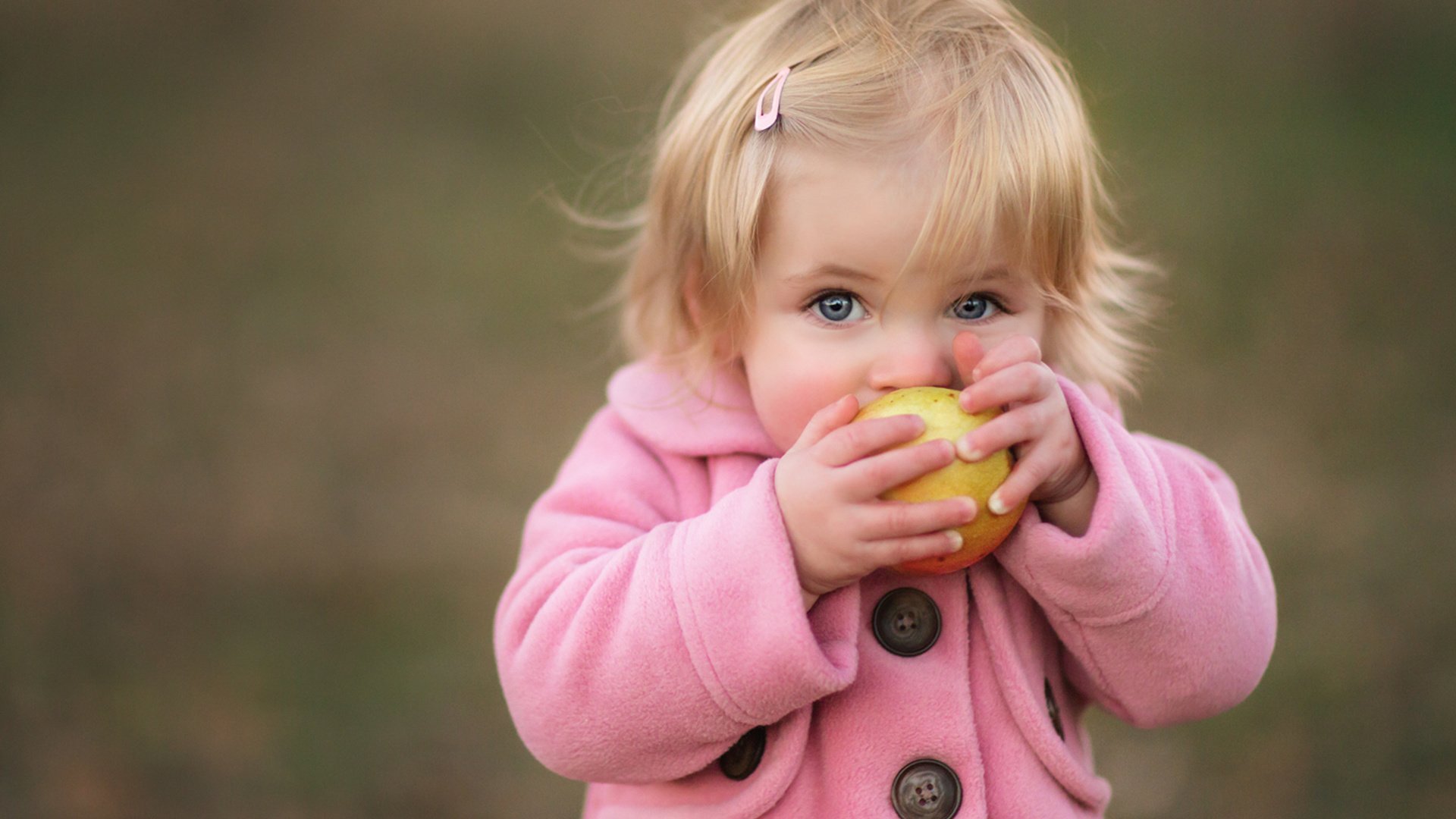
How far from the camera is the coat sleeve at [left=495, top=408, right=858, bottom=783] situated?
5.10 ft

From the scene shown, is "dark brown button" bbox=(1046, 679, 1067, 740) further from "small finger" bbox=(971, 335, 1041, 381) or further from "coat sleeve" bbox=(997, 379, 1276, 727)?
"small finger" bbox=(971, 335, 1041, 381)

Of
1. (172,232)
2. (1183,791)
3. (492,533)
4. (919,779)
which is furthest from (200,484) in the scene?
(919,779)

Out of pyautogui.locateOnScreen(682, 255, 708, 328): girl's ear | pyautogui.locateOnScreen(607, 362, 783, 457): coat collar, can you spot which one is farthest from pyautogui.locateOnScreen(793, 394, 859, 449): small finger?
pyautogui.locateOnScreen(682, 255, 708, 328): girl's ear

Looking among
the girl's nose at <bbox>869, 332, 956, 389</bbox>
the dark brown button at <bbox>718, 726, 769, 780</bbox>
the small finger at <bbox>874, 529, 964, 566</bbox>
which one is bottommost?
the dark brown button at <bbox>718, 726, 769, 780</bbox>

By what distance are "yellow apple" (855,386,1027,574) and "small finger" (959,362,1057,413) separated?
2 cm

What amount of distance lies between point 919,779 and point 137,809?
7.68ft

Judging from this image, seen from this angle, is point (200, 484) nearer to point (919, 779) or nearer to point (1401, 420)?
point (919, 779)

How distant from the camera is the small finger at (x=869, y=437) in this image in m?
1.51

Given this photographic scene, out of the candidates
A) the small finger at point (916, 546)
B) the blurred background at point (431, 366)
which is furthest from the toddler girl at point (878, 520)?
the blurred background at point (431, 366)

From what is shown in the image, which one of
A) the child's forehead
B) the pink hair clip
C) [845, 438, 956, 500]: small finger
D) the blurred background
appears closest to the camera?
[845, 438, 956, 500]: small finger

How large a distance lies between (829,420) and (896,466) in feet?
0.38

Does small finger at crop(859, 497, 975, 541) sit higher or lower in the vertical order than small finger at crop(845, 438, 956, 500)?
lower

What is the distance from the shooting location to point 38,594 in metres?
3.85

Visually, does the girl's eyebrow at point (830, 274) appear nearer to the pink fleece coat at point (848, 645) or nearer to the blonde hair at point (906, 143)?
the blonde hair at point (906, 143)
